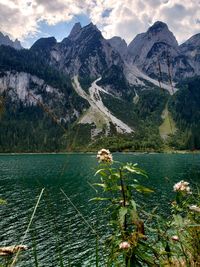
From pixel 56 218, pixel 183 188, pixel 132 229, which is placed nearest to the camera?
pixel 132 229

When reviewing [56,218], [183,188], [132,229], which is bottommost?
[56,218]

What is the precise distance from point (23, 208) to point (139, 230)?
5424 centimetres

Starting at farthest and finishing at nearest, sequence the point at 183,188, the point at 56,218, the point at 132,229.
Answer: the point at 56,218, the point at 183,188, the point at 132,229

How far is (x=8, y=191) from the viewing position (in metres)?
74.8

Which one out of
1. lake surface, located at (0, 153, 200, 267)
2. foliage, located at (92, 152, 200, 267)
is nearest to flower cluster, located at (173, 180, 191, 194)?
foliage, located at (92, 152, 200, 267)

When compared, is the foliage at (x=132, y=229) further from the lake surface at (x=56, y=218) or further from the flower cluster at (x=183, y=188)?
the lake surface at (x=56, y=218)

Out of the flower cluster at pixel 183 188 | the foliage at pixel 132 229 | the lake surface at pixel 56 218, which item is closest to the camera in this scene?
the foliage at pixel 132 229

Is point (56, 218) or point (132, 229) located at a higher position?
point (132, 229)

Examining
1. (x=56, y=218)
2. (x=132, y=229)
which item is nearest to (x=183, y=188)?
(x=132, y=229)

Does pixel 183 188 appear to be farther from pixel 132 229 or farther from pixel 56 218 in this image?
pixel 56 218

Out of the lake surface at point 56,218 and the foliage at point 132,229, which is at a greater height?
the foliage at point 132,229

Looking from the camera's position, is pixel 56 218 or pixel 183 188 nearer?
pixel 183 188

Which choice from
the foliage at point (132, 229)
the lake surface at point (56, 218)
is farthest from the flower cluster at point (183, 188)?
the lake surface at point (56, 218)

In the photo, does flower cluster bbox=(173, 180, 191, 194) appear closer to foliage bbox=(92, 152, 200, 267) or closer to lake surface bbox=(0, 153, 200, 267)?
foliage bbox=(92, 152, 200, 267)
